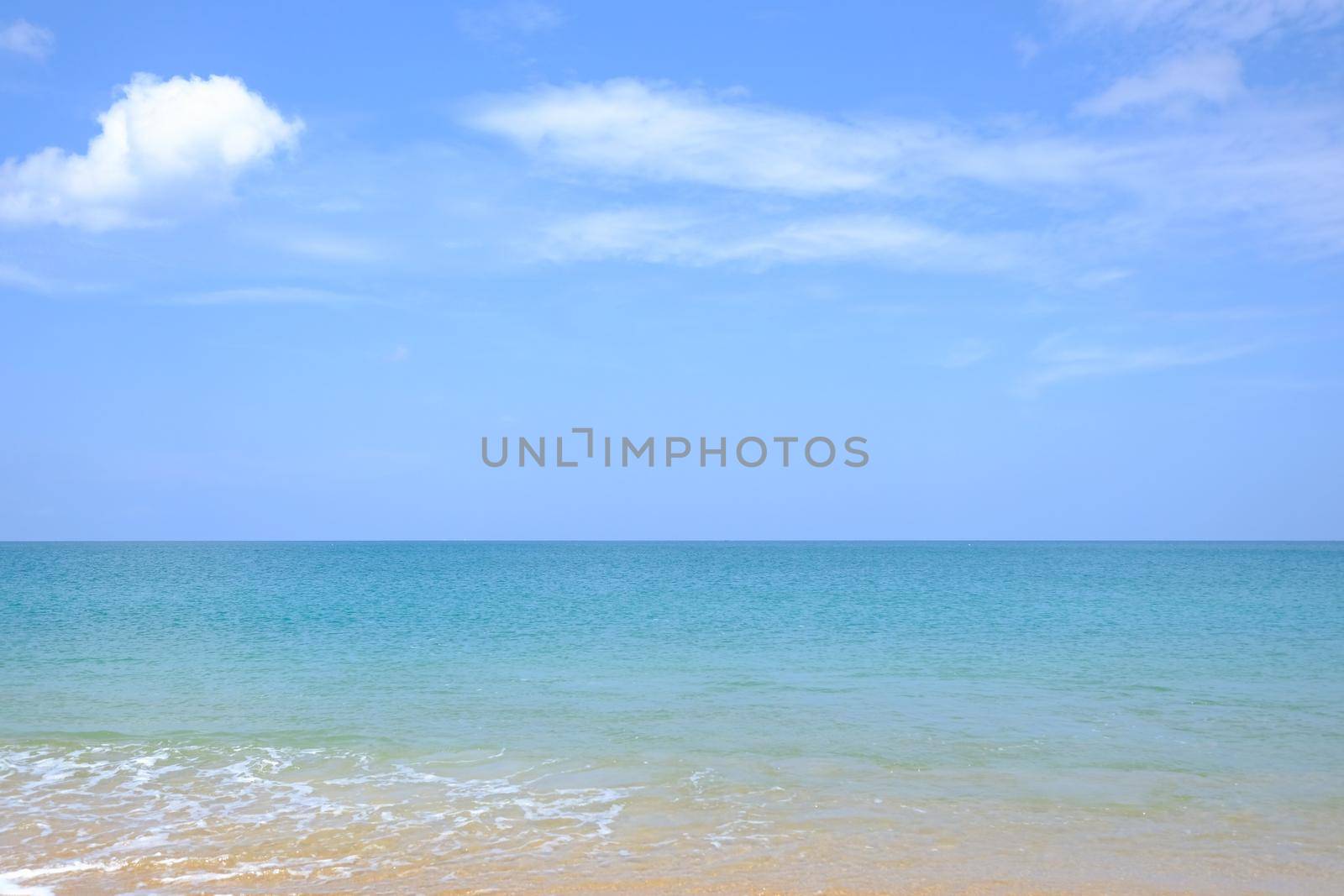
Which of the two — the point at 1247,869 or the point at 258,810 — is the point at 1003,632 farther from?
the point at 258,810

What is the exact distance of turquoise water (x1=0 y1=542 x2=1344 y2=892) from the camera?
7.72 metres

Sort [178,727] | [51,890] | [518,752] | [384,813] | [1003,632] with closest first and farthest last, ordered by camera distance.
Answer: [51,890], [384,813], [518,752], [178,727], [1003,632]

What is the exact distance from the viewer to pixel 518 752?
36.7ft

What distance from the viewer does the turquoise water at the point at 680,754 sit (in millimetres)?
7719

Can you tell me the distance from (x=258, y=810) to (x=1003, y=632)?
19.0m

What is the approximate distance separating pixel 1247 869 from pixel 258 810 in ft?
26.7

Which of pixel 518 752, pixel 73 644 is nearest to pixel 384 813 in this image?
pixel 518 752

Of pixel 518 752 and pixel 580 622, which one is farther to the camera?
pixel 580 622

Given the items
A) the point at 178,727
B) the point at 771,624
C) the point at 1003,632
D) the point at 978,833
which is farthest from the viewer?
the point at 771,624

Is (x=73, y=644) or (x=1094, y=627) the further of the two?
(x=1094, y=627)

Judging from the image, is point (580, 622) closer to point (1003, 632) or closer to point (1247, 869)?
point (1003, 632)

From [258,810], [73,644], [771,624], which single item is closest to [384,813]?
[258,810]

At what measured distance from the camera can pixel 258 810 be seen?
893cm

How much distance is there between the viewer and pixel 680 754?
11.0m
